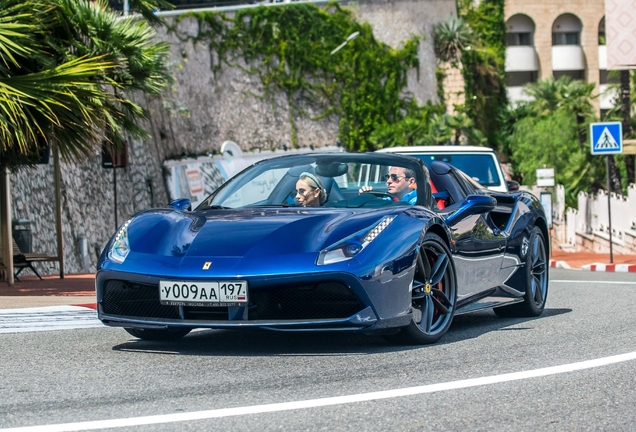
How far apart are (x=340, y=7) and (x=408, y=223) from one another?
3871 centimetres

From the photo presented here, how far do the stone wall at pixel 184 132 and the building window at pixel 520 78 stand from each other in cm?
2384

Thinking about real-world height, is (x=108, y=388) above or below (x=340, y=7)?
below

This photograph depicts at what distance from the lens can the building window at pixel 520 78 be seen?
241 feet

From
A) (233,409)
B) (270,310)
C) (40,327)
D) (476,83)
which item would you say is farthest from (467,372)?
(476,83)

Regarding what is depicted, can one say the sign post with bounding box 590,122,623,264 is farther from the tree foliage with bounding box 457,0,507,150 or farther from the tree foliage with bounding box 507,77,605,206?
the tree foliage with bounding box 507,77,605,206

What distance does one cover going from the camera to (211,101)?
131ft

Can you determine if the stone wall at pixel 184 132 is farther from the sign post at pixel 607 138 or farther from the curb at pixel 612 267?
the sign post at pixel 607 138

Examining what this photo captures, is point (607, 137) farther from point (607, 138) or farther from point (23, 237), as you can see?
point (23, 237)

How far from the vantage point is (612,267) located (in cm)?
2266

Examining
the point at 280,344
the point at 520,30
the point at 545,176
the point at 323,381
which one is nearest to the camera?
the point at 323,381

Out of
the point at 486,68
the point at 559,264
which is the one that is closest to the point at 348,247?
the point at 559,264

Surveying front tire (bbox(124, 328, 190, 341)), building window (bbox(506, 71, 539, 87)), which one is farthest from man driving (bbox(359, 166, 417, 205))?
building window (bbox(506, 71, 539, 87))

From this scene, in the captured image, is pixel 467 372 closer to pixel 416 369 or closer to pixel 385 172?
pixel 416 369

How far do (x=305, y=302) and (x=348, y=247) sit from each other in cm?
39
